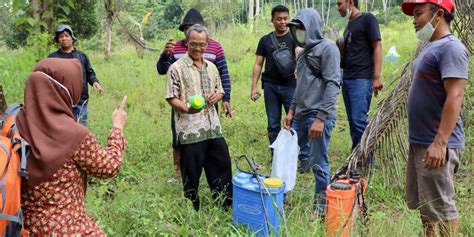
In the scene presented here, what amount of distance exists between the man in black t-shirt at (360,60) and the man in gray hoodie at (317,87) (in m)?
0.96

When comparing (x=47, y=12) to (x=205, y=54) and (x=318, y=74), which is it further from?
(x=318, y=74)

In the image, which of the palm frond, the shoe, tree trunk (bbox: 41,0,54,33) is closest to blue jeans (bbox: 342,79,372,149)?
the palm frond

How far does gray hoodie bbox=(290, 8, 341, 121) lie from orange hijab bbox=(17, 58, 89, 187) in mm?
1848

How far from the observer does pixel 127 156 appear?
486 centimetres

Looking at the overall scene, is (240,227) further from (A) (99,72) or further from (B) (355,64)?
Answer: (A) (99,72)

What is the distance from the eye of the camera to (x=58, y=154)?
181 cm

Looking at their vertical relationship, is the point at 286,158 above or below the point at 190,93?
below

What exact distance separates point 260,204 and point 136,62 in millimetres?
9523

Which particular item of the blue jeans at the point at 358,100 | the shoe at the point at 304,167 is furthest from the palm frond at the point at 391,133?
the shoe at the point at 304,167

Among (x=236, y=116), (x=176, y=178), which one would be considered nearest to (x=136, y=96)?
(x=236, y=116)

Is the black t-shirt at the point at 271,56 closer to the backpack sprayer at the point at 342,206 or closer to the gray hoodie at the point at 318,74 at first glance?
the gray hoodie at the point at 318,74

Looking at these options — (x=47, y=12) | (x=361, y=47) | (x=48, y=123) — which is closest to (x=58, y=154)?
(x=48, y=123)

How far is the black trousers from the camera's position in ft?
11.0

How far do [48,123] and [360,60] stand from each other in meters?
3.12
